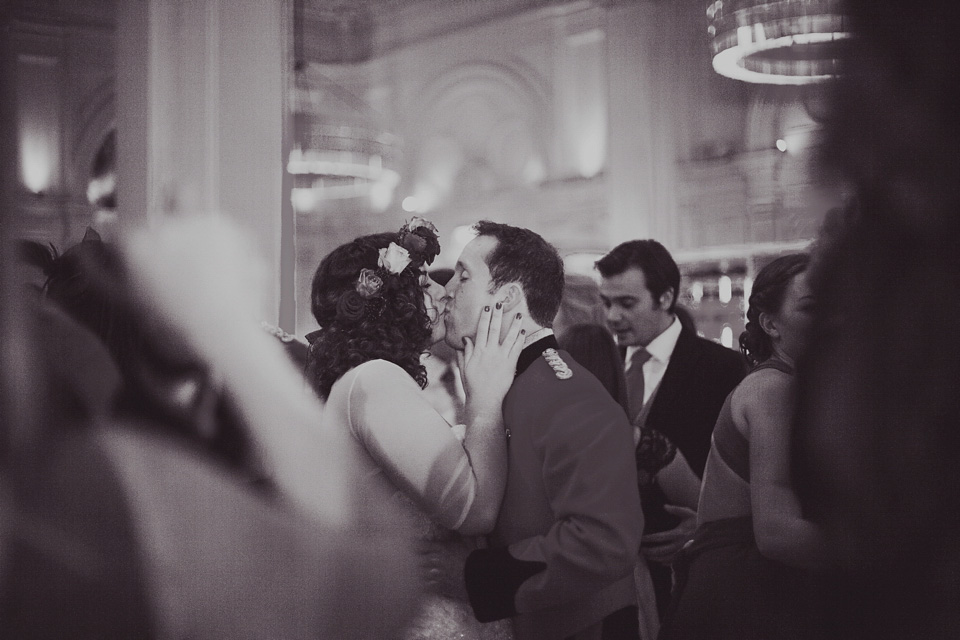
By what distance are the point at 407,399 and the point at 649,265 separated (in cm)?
178

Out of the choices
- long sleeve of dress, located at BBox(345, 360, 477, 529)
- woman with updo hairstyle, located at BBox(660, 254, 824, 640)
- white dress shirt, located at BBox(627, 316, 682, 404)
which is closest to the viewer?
woman with updo hairstyle, located at BBox(660, 254, 824, 640)

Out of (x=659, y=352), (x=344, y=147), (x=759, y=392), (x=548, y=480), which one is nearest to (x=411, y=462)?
(x=548, y=480)

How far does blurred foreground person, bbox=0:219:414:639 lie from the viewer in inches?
27.6

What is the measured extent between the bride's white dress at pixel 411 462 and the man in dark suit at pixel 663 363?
0.95 metres

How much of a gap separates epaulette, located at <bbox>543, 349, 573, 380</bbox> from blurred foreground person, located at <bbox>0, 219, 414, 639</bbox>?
0.77 m

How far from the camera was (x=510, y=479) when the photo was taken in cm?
170

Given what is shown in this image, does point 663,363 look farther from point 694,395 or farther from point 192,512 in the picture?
point 192,512

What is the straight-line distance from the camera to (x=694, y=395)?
2924 millimetres

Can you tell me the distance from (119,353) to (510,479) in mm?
931

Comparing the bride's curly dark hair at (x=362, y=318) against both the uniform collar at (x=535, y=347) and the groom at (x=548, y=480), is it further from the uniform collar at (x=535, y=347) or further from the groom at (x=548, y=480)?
the uniform collar at (x=535, y=347)

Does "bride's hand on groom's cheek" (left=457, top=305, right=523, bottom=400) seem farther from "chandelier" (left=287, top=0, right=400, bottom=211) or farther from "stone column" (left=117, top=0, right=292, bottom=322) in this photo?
"chandelier" (left=287, top=0, right=400, bottom=211)

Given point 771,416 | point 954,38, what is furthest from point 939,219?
point 771,416

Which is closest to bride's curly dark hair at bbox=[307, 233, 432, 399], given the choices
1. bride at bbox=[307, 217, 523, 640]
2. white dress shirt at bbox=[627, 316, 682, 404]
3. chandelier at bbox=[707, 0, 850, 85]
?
bride at bbox=[307, 217, 523, 640]

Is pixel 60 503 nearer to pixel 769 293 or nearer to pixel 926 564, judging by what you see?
pixel 926 564
